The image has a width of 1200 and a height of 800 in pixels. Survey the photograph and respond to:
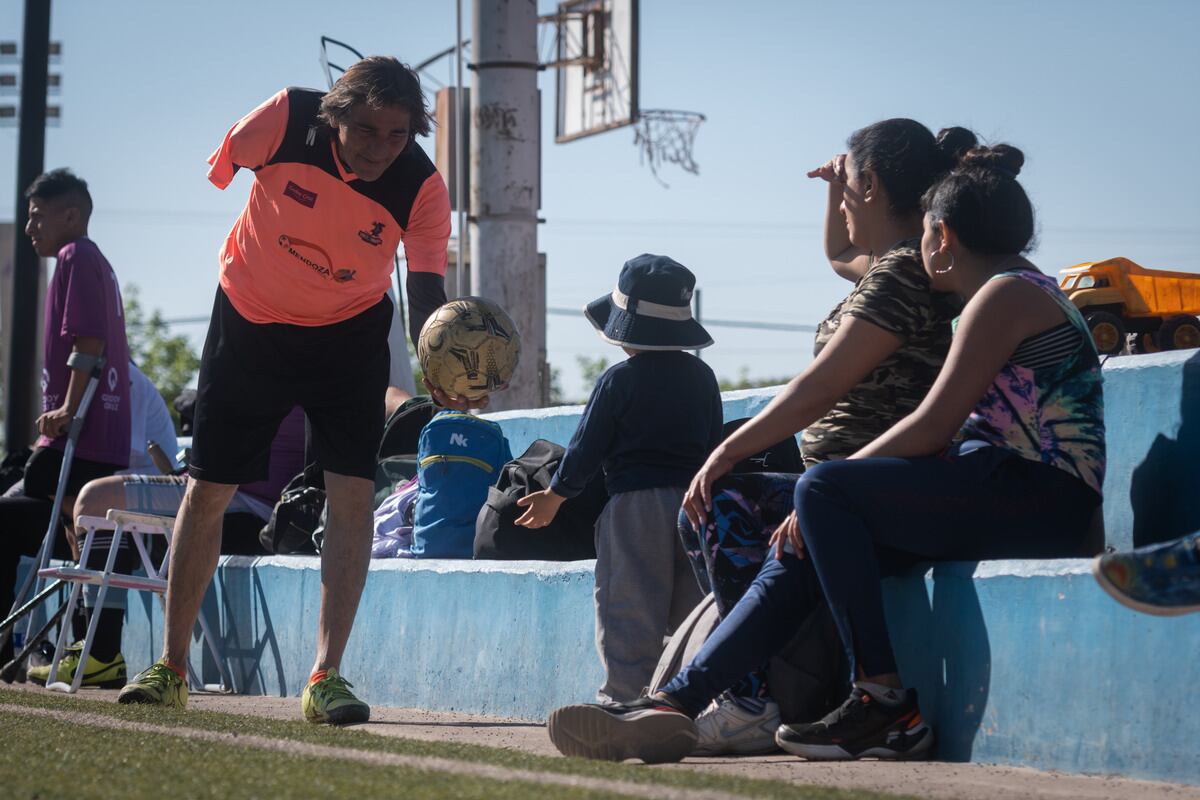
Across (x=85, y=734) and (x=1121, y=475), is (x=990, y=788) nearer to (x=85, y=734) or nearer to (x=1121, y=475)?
(x=1121, y=475)

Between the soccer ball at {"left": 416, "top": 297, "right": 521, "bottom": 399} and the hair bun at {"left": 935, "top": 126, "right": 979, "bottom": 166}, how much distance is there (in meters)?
2.09

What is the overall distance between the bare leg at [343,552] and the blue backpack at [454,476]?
0.99 meters

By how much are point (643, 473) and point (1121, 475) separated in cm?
156

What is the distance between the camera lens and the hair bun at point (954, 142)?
4.89 meters

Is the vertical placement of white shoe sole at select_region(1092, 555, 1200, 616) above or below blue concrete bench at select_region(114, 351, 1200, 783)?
above

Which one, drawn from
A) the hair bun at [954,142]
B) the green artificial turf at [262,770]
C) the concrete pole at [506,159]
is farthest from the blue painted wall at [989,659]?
the concrete pole at [506,159]

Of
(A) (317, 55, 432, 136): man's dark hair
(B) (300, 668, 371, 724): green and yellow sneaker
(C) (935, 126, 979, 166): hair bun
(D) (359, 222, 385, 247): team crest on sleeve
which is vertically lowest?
(B) (300, 668, 371, 724): green and yellow sneaker

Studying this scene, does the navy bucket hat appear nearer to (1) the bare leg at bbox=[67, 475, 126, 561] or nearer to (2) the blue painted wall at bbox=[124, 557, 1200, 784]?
(2) the blue painted wall at bbox=[124, 557, 1200, 784]

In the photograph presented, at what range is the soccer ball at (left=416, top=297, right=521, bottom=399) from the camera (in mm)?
6258

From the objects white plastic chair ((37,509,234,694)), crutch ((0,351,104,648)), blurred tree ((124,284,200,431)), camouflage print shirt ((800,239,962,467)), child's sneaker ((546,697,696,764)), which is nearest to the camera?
child's sneaker ((546,697,696,764))

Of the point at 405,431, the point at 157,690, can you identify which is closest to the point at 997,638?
the point at 157,690

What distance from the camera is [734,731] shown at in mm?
4430

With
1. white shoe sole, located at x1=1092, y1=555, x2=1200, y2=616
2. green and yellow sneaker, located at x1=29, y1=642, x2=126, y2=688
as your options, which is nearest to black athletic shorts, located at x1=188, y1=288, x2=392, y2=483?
green and yellow sneaker, located at x1=29, y1=642, x2=126, y2=688

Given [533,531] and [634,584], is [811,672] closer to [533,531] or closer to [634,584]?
[634,584]
